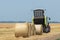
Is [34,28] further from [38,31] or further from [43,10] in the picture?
[43,10]

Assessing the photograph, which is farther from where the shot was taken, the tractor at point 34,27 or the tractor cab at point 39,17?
the tractor cab at point 39,17

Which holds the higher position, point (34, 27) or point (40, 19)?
point (40, 19)

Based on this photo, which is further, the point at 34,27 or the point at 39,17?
the point at 39,17

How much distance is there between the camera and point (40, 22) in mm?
32406

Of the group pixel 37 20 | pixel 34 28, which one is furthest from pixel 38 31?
pixel 37 20

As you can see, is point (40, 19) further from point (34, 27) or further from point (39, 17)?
point (34, 27)

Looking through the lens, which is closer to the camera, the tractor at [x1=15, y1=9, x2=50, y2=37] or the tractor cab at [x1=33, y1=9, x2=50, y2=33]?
the tractor at [x1=15, y1=9, x2=50, y2=37]

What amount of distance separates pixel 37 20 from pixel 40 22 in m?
0.60

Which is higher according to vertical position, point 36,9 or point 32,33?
point 36,9

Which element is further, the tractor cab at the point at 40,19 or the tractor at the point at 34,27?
the tractor cab at the point at 40,19

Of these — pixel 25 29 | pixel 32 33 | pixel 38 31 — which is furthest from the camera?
pixel 38 31

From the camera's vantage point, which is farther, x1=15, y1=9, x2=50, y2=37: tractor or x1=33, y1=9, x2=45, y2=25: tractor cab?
x1=33, y1=9, x2=45, y2=25: tractor cab

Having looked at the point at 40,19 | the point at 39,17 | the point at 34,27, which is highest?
the point at 39,17

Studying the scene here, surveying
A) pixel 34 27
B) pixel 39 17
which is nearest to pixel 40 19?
pixel 39 17
